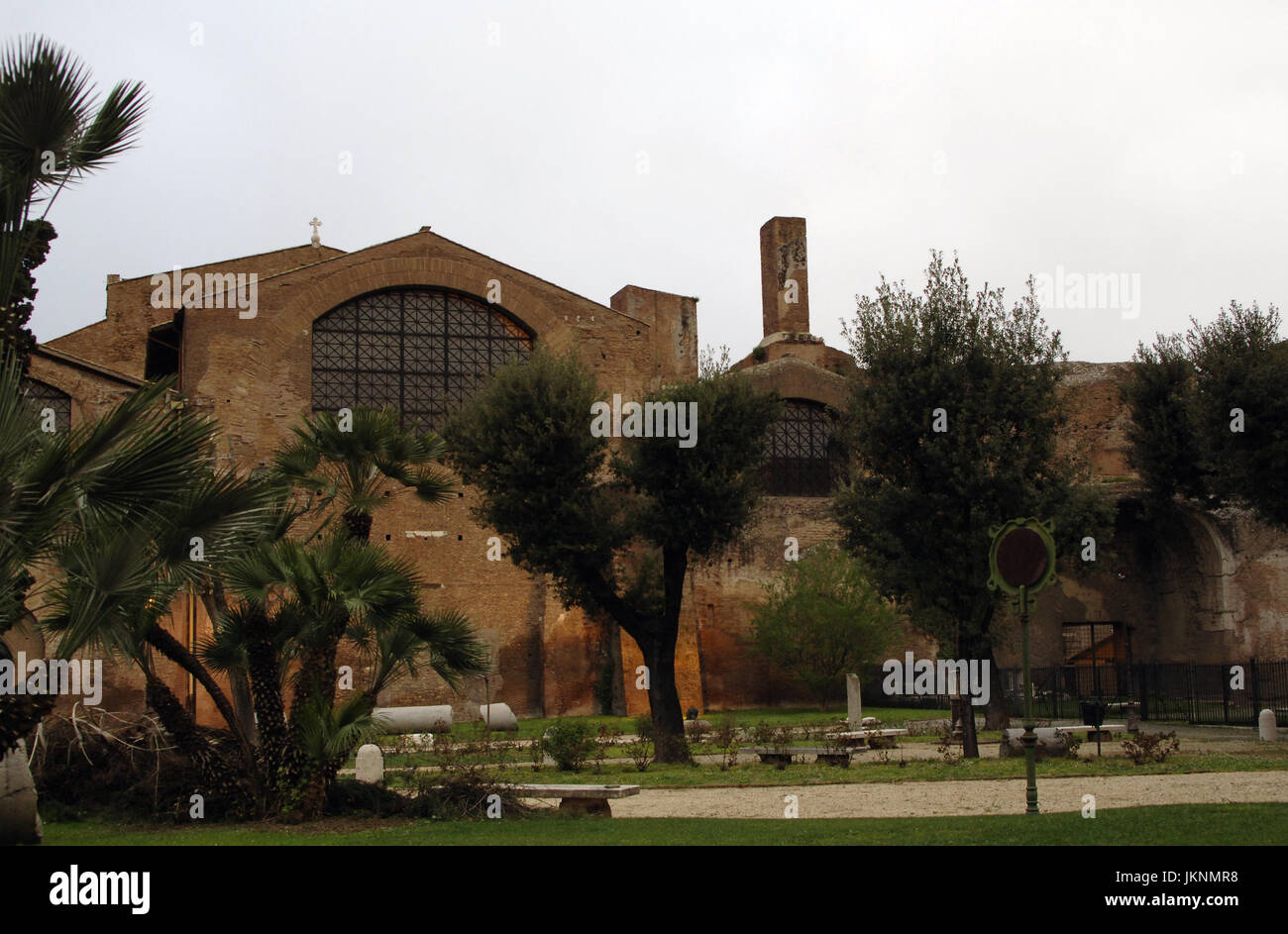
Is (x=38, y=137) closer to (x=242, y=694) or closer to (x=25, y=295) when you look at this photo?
(x=25, y=295)

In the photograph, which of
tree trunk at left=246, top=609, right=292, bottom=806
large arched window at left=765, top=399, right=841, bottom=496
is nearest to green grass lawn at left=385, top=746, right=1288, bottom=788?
tree trunk at left=246, top=609, right=292, bottom=806

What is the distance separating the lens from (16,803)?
951 cm

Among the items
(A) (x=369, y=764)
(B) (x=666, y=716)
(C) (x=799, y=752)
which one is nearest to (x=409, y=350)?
(B) (x=666, y=716)

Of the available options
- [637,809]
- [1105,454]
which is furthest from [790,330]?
[637,809]

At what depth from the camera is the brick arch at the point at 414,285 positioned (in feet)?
93.4

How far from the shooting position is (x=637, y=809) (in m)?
11.8

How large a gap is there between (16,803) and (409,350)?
20.6 m

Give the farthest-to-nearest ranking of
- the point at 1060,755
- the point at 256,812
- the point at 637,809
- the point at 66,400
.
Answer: the point at 66,400, the point at 1060,755, the point at 637,809, the point at 256,812

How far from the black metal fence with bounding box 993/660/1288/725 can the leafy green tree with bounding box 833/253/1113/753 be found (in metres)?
6.04

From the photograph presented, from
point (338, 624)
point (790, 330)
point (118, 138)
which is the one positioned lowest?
point (338, 624)

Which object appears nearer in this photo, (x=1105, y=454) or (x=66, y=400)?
(x=66, y=400)

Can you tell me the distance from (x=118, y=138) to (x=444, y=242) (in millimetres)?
21577

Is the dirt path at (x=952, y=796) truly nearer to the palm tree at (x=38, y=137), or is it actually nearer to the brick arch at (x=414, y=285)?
the palm tree at (x=38, y=137)

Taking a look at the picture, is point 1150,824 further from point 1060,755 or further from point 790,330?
point 790,330
